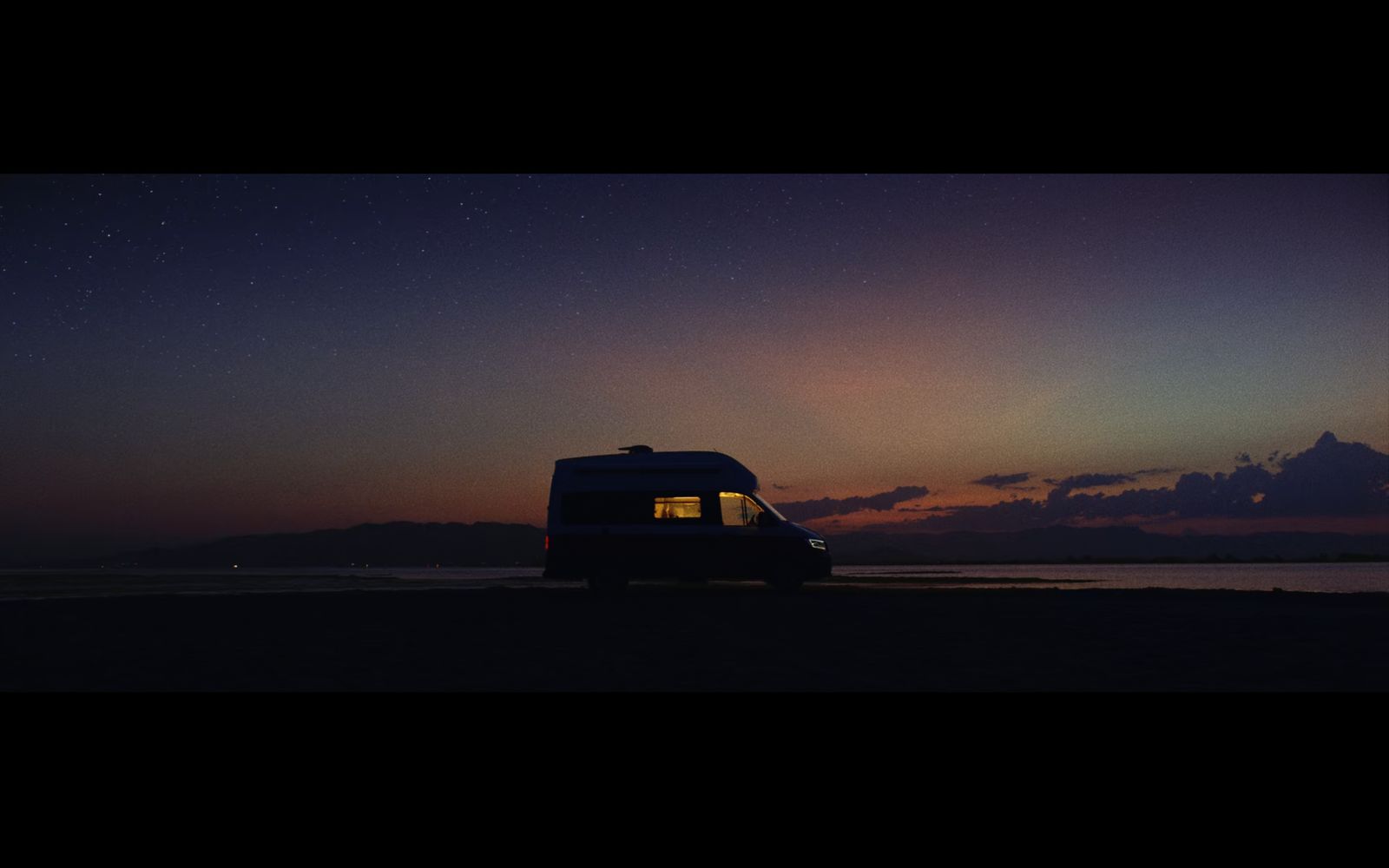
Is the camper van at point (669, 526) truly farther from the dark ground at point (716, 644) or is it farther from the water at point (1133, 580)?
the water at point (1133, 580)

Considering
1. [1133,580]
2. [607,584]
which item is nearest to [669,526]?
[607,584]

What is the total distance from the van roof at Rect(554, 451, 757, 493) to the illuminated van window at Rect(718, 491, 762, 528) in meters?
0.15

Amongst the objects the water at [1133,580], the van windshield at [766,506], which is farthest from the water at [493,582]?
the van windshield at [766,506]

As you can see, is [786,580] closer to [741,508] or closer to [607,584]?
[741,508]

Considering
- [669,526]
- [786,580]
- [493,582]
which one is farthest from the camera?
[493,582]

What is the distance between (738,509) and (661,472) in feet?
5.37

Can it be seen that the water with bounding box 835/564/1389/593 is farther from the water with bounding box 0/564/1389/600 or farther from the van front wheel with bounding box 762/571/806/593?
the van front wheel with bounding box 762/571/806/593

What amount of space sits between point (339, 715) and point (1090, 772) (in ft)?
11.6

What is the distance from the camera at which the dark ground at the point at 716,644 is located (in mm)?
8156

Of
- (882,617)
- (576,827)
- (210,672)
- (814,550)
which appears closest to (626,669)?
(210,672)

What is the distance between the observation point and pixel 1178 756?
446 cm

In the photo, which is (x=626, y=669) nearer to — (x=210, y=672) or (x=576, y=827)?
(x=210, y=672)

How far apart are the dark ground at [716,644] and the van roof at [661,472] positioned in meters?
2.42

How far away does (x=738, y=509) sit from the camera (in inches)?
739
